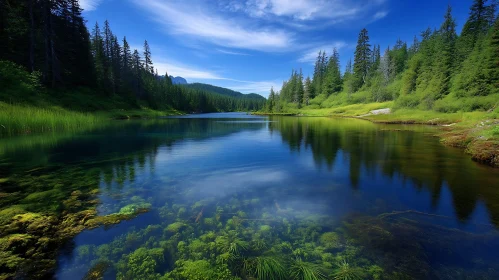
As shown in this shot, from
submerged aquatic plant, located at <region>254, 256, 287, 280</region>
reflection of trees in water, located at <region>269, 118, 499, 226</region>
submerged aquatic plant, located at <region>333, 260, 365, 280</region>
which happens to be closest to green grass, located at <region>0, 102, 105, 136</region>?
reflection of trees in water, located at <region>269, 118, 499, 226</region>

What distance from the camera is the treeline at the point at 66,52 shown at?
39469 mm

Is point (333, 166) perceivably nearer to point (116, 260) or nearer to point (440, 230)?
point (440, 230)

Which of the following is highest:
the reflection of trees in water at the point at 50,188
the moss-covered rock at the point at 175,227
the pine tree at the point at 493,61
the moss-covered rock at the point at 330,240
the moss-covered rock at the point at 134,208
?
the pine tree at the point at 493,61

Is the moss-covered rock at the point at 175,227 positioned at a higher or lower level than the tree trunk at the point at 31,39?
lower

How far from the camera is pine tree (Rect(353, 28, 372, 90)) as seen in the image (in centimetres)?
9912

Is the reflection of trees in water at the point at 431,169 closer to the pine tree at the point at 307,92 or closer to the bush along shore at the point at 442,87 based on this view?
the bush along shore at the point at 442,87

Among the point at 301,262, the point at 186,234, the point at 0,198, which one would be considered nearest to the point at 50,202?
the point at 0,198

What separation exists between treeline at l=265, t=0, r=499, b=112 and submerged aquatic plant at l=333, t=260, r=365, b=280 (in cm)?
4310

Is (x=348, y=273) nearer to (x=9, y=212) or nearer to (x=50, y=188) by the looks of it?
(x=9, y=212)

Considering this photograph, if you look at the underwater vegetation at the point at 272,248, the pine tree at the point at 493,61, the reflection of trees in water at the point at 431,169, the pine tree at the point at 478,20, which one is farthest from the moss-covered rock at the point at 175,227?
the pine tree at the point at 478,20

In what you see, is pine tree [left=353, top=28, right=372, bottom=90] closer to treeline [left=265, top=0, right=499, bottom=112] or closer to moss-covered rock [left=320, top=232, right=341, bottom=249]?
treeline [left=265, top=0, right=499, bottom=112]

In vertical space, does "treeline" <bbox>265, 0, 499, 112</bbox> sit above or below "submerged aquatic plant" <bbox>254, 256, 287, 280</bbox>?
above

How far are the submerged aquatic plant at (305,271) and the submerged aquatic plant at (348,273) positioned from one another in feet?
0.91

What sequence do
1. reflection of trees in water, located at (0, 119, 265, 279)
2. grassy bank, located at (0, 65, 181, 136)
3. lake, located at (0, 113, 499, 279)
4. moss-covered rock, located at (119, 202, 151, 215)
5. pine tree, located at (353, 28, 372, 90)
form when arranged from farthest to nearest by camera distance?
1. pine tree, located at (353, 28, 372, 90)
2. grassy bank, located at (0, 65, 181, 136)
3. moss-covered rock, located at (119, 202, 151, 215)
4. reflection of trees in water, located at (0, 119, 265, 279)
5. lake, located at (0, 113, 499, 279)
